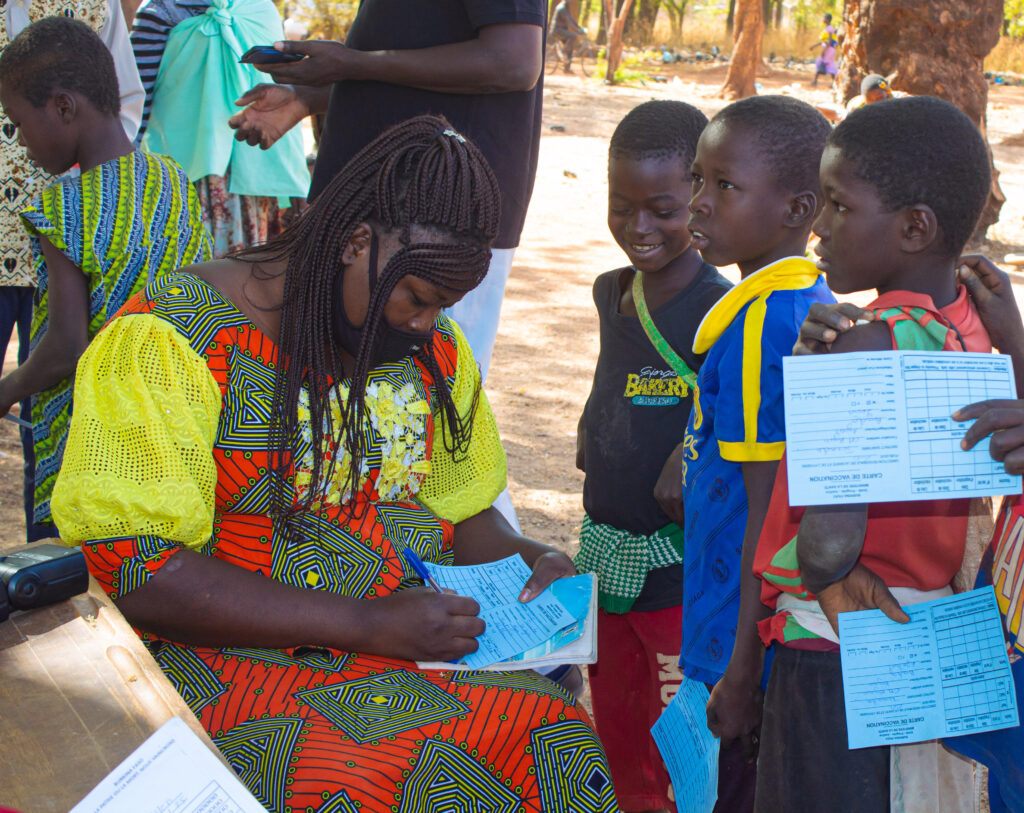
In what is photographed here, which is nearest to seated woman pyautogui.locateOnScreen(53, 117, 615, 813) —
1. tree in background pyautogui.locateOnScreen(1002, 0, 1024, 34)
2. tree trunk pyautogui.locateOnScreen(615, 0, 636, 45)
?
tree in background pyautogui.locateOnScreen(1002, 0, 1024, 34)

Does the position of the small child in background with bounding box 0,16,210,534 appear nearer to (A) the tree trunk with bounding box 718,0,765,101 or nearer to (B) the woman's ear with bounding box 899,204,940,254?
(B) the woman's ear with bounding box 899,204,940,254


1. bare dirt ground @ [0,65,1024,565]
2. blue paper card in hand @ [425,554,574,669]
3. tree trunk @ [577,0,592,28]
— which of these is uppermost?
blue paper card in hand @ [425,554,574,669]

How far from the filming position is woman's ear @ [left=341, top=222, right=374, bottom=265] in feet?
6.71

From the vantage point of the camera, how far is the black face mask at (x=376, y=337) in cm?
205

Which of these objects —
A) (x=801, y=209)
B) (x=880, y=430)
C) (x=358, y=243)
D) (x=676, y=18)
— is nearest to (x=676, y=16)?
(x=676, y=18)

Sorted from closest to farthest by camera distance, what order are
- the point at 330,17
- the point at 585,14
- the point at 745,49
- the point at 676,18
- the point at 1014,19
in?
the point at 330,17
the point at 745,49
the point at 1014,19
the point at 585,14
the point at 676,18

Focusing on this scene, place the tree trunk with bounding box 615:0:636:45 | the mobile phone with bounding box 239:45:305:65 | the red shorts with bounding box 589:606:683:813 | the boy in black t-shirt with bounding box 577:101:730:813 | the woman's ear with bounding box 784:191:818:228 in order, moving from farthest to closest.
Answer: the tree trunk with bounding box 615:0:636:45 → the mobile phone with bounding box 239:45:305:65 → the red shorts with bounding box 589:606:683:813 → the boy in black t-shirt with bounding box 577:101:730:813 → the woman's ear with bounding box 784:191:818:228

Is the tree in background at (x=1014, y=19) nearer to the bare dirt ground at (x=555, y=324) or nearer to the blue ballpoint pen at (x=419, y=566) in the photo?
the bare dirt ground at (x=555, y=324)

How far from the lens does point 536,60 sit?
296 cm

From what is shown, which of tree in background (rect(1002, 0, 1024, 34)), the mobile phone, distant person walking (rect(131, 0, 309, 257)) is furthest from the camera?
tree in background (rect(1002, 0, 1024, 34))

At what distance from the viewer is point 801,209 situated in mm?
2180

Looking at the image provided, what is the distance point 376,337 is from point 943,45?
9.14m

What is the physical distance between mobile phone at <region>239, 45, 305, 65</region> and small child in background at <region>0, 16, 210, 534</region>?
20.7 inches

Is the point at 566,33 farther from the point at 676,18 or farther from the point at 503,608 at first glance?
the point at 503,608
